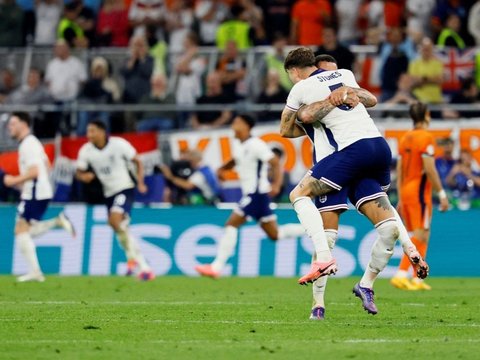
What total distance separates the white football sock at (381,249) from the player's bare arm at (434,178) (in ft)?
17.5

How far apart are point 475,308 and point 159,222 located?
9450 mm

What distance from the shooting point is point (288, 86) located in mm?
24781

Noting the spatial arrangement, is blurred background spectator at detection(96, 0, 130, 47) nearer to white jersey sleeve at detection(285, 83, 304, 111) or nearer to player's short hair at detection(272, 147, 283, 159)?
player's short hair at detection(272, 147, 283, 159)

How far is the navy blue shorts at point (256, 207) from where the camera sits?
68.1 ft

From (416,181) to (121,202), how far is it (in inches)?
210

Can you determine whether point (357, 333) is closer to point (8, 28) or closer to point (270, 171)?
point (270, 171)

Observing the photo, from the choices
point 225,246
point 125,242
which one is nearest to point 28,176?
point 125,242

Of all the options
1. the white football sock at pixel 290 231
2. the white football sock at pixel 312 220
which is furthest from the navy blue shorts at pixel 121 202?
the white football sock at pixel 312 220

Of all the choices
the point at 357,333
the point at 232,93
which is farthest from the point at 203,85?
the point at 357,333

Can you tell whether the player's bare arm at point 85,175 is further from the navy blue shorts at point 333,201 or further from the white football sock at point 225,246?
the navy blue shorts at point 333,201

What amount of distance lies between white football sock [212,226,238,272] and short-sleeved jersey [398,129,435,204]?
3.32 meters

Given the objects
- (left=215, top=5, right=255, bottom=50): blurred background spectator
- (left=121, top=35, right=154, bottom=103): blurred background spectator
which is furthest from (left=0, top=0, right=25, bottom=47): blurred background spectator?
(left=215, top=5, right=255, bottom=50): blurred background spectator

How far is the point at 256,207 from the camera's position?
20.8 meters

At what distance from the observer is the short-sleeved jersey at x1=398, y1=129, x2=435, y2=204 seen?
18047mm
